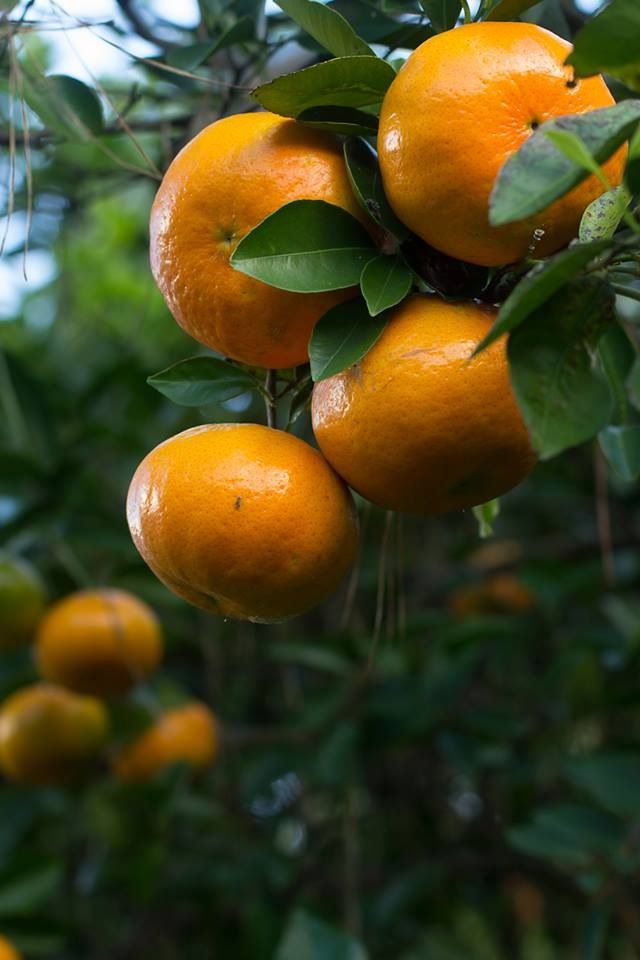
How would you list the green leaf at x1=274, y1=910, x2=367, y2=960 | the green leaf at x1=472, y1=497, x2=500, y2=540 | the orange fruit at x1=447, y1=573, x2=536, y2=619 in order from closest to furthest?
the green leaf at x1=472, y1=497, x2=500, y2=540 → the green leaf at x1=274, y1=910, x2=367, y2=960 → the orange fruit at x1=447, y1=573, x2=536, y2=619

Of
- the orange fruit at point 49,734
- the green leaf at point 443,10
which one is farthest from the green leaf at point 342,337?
the orange fruit at point 49,734

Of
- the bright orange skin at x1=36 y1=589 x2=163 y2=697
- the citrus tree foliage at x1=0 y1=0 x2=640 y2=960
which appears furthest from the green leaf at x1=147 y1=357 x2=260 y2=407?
the bright orange skin at x1=36 y1=589 x2=163 y2=697

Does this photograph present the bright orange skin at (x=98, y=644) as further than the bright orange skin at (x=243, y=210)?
Yes

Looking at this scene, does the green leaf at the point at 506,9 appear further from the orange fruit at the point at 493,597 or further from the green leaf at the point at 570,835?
the orange fruit at the point at 493,597

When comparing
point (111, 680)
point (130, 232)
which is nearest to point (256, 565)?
point (111, 680)

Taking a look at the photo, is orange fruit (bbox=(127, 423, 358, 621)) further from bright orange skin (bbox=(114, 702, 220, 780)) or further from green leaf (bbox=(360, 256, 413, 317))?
bright orange skin (bbox=(114, 702, 220, 780))
